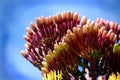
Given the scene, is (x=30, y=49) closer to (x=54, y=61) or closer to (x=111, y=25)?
(x=54, y=61)

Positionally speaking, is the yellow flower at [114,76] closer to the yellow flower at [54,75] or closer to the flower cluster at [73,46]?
the flower cluster at [73,46]

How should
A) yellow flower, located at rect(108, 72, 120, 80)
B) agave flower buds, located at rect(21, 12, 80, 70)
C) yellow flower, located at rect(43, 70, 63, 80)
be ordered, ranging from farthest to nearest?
agave flower buds, located at rect(21, 12, 80, 70), yellow flower, located at rect(43, 70, 63, 80), yellow flower, located at rect(108, 72, 120, 80)

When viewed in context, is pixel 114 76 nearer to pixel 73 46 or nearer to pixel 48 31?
pixel 73 46

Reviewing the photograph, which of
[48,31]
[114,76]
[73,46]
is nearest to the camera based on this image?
[114,76]

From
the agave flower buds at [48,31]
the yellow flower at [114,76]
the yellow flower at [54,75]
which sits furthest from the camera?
the agave flower buds at [48,31]

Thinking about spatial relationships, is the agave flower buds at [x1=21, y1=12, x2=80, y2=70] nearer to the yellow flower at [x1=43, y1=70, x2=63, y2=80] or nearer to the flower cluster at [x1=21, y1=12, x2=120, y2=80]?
the flower cluster at [x1=21, y1=12, x2=120, y2=80]

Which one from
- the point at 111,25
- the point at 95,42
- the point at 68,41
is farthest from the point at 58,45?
the point at 111,25

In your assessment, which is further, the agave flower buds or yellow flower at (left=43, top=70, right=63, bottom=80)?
the agave flower buds

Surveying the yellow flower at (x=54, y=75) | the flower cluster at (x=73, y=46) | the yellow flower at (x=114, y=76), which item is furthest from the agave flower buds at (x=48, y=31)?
the yellow flower at (x=114, y=76)

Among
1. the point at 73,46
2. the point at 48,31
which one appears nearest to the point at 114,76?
the point at 73,46

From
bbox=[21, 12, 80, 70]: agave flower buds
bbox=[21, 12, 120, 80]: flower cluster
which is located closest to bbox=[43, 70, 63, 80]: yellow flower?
bbox=[21, 12, 120, 80]: flower cluster
